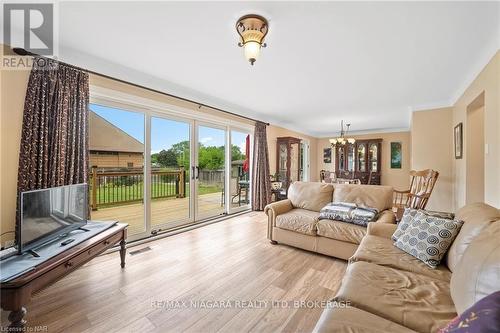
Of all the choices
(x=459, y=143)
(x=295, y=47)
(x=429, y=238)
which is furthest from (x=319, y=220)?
(x=459, y=143)

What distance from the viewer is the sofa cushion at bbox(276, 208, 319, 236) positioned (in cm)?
271

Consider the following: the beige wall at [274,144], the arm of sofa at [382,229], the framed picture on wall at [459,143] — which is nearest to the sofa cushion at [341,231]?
the arm of sofa at [382,229]

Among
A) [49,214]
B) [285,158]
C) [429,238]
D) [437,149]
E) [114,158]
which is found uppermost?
[437,149]

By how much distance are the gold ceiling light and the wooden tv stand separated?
86.3 inches

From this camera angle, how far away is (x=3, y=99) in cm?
201

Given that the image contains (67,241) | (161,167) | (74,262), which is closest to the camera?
(74,262)

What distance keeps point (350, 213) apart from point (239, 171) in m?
3.00

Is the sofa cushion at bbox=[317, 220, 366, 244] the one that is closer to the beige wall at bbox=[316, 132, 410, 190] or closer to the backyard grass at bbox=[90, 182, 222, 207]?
the backyard grass at bbox=[90, 182, 222, 207]

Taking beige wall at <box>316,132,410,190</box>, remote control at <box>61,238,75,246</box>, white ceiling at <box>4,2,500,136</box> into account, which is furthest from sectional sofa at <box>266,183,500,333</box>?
beige wall at <box>316,132,410,190</box>

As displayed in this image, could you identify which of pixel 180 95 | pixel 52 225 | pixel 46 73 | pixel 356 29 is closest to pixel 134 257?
pixel 52 225

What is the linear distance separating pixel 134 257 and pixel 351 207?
2.76 metres

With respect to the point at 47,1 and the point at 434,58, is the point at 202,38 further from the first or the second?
the point at 434,58

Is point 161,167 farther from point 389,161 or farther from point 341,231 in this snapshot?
point 389,161

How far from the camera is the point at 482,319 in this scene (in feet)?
2.04
